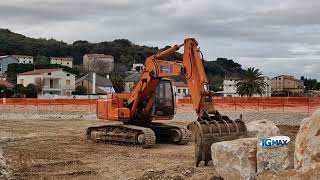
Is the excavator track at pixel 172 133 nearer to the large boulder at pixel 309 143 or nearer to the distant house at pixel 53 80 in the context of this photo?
the large boulder at pixel 309 143

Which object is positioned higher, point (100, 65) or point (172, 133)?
point (100, 65)

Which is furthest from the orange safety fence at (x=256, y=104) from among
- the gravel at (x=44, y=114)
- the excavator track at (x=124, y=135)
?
the excavator track at (x=124, y=135)

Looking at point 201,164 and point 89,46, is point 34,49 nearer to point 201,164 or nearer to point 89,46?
point 89,46

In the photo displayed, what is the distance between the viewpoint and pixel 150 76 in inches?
706

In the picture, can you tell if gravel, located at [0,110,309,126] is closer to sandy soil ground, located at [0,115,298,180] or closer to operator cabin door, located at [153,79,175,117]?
operator cabin door, located at [153,79,175,117]

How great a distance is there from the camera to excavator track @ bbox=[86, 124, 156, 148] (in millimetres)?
17766

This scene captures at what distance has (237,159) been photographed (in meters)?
9.19

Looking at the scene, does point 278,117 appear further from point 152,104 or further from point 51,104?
point 51,104

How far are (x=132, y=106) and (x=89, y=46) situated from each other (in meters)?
163

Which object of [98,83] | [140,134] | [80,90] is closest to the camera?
[140,134]

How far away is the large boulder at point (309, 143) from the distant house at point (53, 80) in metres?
85.1

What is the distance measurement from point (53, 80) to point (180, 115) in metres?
63.0

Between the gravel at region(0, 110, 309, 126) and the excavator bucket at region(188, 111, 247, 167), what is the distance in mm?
15180

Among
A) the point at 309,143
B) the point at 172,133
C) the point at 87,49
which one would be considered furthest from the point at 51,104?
the point at 87,49
